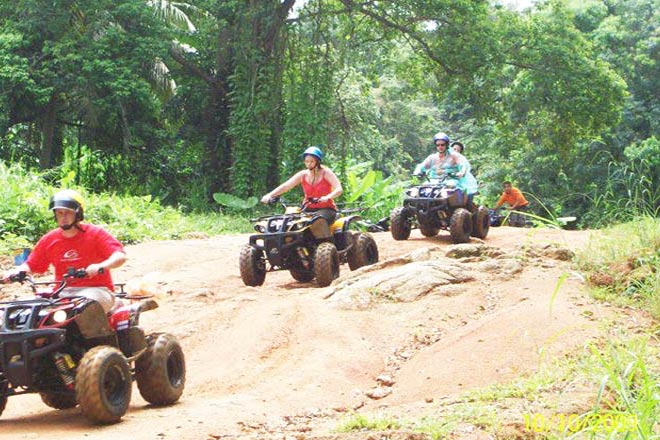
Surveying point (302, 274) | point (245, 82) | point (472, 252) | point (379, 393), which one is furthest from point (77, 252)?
point (245, 82)

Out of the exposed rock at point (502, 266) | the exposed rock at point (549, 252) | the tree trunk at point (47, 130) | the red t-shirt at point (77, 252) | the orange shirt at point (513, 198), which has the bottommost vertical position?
→ the exposed rock at point (502, 266)

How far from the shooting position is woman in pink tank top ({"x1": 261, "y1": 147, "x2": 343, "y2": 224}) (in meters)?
13.1

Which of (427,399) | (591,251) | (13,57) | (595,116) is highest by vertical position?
(13,57)

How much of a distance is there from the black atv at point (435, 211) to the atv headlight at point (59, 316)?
410 inches

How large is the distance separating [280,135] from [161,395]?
2117 centimetres

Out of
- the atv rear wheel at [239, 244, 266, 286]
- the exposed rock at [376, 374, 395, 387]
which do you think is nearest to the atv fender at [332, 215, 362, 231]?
the atv rear wheel at [239, 244, 266, 286]

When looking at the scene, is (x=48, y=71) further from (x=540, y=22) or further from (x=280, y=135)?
(x=540, y=22)

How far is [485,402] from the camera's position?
21.3 ft

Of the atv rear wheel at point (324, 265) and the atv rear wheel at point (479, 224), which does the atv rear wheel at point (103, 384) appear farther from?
the atv rear wheel at point (479, 224)

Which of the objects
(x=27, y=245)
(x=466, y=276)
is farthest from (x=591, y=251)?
(x=27, y=245)

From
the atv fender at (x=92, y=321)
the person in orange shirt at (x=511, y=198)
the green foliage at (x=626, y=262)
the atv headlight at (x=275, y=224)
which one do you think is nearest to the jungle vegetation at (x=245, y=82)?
the person in orange shirt at (x=511, y=198)

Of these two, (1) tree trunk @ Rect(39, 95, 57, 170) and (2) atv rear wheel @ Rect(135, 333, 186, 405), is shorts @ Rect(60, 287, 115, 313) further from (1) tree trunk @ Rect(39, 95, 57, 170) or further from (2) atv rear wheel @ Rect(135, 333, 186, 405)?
(1) tree trunk @ Rect(39, 95, 57, 170)

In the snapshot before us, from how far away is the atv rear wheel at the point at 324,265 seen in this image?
1250 cm

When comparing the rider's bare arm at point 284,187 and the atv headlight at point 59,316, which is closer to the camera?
the atv headlight at point 59,316
